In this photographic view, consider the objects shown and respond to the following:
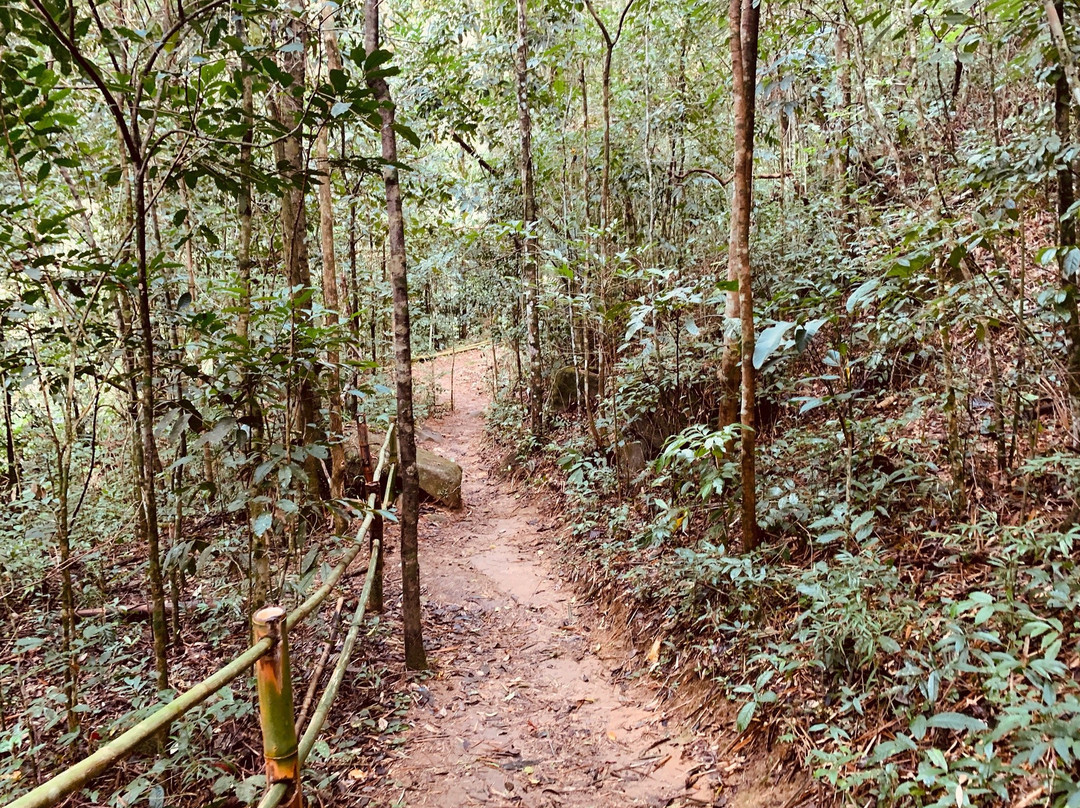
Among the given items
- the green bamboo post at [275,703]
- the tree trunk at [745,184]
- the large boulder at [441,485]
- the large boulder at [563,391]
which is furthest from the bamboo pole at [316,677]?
the large boulder at [563,391]

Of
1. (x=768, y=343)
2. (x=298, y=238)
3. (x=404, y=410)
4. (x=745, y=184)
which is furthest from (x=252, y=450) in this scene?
(x=745, y=184)

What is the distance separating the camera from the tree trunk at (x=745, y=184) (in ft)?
11.7

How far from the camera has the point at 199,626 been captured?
15.7 feet

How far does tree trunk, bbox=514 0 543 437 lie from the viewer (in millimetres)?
8117

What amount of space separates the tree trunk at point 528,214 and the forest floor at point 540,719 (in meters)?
3.40

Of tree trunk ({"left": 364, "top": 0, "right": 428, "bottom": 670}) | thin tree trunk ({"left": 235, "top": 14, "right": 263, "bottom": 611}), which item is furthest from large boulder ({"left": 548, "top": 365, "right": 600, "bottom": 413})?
thin tree trunk ({"left": 235, "top": 14, "right": 263, "bottom": 611})

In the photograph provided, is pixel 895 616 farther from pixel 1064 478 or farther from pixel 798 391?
pixel 798 391

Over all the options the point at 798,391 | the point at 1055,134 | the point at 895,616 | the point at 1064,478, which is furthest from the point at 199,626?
the point at 1055,134

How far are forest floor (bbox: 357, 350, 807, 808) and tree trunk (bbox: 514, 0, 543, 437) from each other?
3.40m

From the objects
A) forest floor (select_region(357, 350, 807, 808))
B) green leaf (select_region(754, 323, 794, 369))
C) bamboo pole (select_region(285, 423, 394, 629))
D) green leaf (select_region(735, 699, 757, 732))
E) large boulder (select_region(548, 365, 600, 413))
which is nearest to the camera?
bamboo pole (select_region(285, 423, 394, 629))

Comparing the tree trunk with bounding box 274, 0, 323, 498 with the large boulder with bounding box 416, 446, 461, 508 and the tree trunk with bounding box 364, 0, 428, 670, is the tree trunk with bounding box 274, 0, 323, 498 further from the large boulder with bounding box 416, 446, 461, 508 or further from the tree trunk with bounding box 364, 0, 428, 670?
the large boulder with bounding box 416, 446, 461, 508

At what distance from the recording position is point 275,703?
1750 millimetres

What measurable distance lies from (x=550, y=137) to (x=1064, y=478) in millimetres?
8310

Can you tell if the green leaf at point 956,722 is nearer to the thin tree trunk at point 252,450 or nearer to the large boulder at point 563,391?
the thin tree trunk at point 252,450
